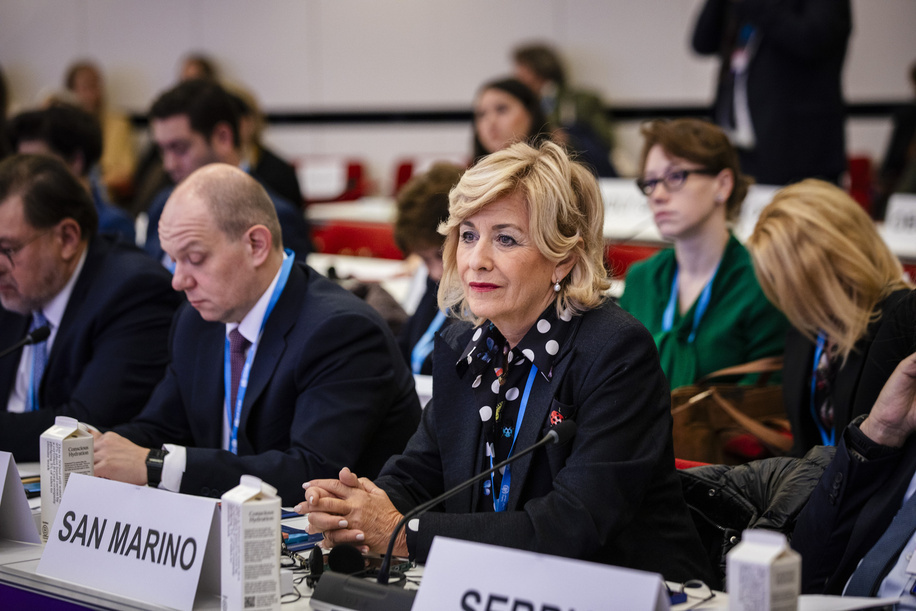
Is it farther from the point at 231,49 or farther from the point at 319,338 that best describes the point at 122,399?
the point at 231,49

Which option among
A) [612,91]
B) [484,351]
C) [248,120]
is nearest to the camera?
[484,351]

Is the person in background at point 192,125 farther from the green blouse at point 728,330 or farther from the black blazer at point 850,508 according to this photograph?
the black blazer at point 850,508

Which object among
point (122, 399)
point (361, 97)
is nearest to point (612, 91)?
point (361, 97)

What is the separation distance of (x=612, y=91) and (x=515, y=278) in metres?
6.87

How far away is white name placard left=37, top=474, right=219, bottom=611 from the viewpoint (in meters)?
1.54

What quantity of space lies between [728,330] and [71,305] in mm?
1977

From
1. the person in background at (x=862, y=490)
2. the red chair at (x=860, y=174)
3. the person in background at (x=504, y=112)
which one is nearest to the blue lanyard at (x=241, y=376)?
the person in background at (x=862, y=490)

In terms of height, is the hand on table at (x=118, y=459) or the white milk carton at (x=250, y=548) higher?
the white milk carton at (x=250, y=548)

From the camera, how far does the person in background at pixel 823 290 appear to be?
8.05ft

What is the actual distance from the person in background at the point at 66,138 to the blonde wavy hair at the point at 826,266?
2894 mm

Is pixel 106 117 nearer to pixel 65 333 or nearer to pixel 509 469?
pixel 65 333

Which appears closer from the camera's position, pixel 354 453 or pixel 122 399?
pixel 354 453

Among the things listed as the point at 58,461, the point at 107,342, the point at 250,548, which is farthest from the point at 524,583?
the point at 107,342

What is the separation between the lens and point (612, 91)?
8.37 m
